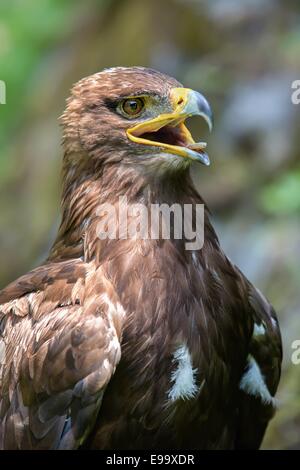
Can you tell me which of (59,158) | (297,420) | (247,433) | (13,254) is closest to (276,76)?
(59,158)

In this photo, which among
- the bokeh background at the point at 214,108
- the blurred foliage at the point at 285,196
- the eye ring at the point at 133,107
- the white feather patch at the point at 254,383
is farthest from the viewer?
the bokeh background at the point at 214,108

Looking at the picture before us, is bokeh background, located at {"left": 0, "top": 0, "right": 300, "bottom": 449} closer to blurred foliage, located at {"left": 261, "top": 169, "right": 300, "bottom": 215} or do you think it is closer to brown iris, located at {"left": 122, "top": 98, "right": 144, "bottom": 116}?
blurred foliage, located at {"left": 261, "top": 169, "right": 300, "bottom": 215}

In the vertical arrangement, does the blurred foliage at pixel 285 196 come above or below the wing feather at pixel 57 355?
above

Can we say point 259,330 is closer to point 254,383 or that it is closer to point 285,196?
point 254,383

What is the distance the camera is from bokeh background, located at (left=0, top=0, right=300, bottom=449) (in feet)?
23.2

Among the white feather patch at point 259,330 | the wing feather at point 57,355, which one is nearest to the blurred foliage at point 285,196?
the white feather patch at point 259,330

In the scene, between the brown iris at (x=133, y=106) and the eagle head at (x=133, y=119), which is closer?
the eagle head at (x=133, y=119)

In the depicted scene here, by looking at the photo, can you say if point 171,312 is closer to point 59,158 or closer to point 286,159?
point 286,159

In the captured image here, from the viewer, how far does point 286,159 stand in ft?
25.5

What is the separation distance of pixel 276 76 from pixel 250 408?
3959 millimetres

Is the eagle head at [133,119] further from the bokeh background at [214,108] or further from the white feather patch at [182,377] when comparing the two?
the bokeh background at [214,108]

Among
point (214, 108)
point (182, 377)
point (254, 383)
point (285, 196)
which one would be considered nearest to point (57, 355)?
point (182, 377)

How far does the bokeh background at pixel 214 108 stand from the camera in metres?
7.07

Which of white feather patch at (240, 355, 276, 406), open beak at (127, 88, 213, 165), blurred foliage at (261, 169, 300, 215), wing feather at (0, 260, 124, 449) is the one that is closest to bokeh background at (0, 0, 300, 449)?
blurred foliage at (261, 169, 300, 215)
